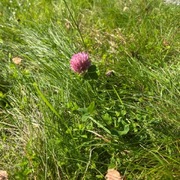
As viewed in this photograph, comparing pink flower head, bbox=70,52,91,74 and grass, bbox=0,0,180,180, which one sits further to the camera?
pink flower head, bbox=70,52,91,74

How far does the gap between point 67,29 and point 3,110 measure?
3.29 feet

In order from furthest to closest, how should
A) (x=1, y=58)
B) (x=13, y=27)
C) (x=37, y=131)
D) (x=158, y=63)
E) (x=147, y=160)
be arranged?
1. (x=13, y=27)
2. (x=1, y=58)
3. (x=158, y=63)
4. (x=37, y=131)
5. (x=147, y=160)

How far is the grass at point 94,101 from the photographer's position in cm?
163

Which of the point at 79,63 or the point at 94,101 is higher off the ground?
the point at 79,63

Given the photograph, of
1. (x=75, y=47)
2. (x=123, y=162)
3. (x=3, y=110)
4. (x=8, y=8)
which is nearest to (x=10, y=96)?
(x=3, y=110)

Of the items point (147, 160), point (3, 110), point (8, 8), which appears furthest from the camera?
point (8, 8)

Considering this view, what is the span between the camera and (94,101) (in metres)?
1.84

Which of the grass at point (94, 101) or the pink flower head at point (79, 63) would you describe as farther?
the pink flower head at point (79, 63)

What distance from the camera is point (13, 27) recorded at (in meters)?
2.77

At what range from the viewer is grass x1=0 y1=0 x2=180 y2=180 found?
1.63 m

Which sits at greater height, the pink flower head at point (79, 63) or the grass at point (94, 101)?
the pink flower head at point (79, 63)

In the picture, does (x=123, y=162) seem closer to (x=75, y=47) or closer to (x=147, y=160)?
(x=147, y=160)

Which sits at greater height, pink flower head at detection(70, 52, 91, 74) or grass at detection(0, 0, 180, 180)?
pink flower head at detection(70, 52, 91, 74)

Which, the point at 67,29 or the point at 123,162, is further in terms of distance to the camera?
the point at 67,29
